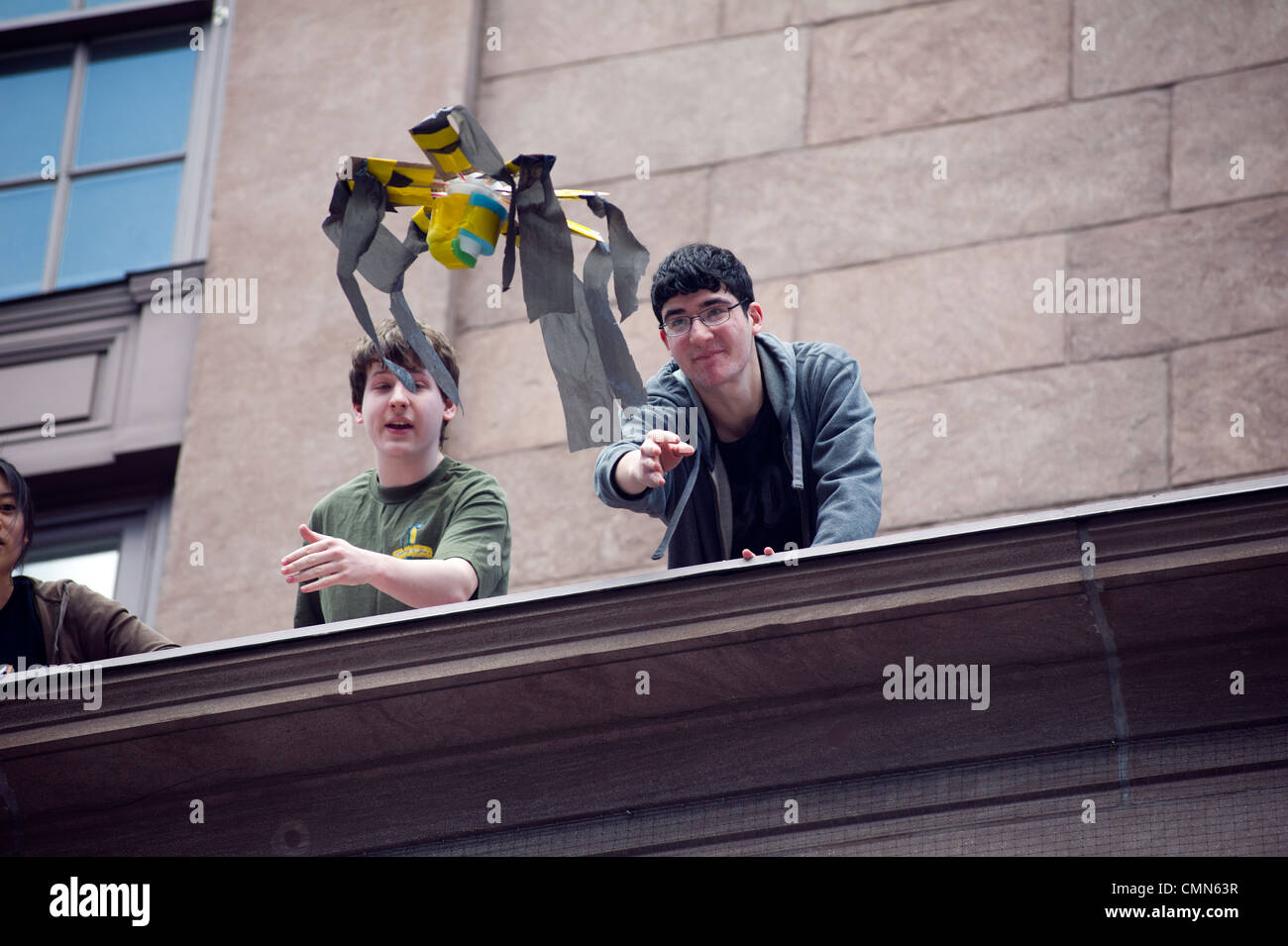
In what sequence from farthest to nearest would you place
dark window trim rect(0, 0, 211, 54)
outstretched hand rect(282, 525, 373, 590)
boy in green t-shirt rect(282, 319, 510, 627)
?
dark window trim rect(0, 0, 211, 54), boy in green t-shirt rect(282, 319, 510, 627), outstretched hand rect(282, 525, 373, 590)

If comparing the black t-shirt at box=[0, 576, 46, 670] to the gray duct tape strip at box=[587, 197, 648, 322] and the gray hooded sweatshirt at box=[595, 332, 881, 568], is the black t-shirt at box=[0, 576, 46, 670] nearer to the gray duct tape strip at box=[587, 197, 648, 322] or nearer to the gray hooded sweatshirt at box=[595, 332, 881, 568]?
the gray hooded sweatshirt at box=[595, 332, 881, 568]

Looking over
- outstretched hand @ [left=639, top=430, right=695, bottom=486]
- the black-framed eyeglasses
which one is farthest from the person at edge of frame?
the black-framed eyeglasses

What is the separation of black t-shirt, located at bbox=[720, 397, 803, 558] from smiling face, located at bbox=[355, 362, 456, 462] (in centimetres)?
104

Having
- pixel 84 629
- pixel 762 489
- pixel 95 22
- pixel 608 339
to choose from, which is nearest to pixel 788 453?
→ pixel 762 489

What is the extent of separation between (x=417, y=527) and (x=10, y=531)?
1.44 meters

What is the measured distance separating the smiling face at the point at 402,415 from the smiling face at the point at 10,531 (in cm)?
125

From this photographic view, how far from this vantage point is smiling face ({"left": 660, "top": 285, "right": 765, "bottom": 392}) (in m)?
6.66

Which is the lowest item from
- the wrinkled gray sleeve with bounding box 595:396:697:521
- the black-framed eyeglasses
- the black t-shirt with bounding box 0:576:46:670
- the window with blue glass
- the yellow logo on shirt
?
the black t-shirt with bounding box 0:576:46:670

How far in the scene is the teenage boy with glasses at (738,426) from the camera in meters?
6.64

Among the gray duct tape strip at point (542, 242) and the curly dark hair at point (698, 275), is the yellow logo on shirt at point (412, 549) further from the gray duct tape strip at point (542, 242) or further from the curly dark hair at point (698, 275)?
the curly dark hair at point (698, 275)

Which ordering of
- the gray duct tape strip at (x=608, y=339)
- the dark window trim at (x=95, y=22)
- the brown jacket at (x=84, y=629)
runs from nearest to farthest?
1. the gray duct tape strip at (x=608, y=339)
2. the brown jacket at (x=84, y=629)
3. the dark window trim at (x=95, y=22)

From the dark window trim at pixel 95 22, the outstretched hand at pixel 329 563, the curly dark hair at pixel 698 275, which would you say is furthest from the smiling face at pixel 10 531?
the dark window trim at pixel 95 22

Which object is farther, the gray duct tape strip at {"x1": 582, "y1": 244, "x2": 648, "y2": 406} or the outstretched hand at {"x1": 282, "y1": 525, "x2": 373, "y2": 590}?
the gray duct tape strip at {"x1": 582, "y1": 244, "x2": 648, "y2": 406}
